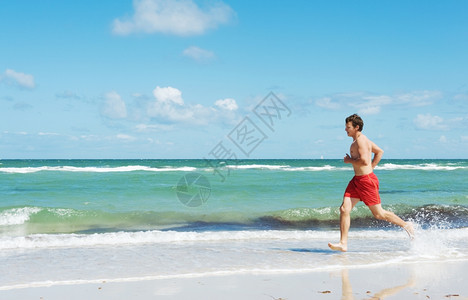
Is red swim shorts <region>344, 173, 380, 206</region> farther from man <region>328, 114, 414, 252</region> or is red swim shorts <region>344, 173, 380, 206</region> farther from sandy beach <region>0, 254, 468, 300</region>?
sandy beach <region>0, 254, 468, 300</region>

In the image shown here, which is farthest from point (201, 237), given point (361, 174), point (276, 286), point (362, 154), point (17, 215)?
point (17, 215)

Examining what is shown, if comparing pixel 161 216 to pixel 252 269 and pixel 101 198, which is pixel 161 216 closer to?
pixel 101 198

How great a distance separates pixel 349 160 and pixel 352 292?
2.11 metres

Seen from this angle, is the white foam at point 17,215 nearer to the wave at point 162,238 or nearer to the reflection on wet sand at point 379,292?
the wave at point 162,238

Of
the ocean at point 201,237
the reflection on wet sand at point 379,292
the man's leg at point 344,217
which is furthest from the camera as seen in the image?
the man's leg at point 344,217

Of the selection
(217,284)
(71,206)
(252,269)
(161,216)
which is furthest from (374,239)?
(71,206)

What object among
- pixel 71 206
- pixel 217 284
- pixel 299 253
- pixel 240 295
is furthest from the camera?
pixel 71 206

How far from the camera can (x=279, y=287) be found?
426 centimetres

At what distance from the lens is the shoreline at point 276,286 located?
4.00 meters

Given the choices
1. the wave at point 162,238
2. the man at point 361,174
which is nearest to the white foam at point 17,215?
the wave at point 162,238

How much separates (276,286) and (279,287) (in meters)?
0.05

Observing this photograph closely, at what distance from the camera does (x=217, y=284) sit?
14.5 ft

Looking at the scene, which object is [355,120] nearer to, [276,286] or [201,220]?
[276,286]

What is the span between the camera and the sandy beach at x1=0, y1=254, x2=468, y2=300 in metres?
3.99
